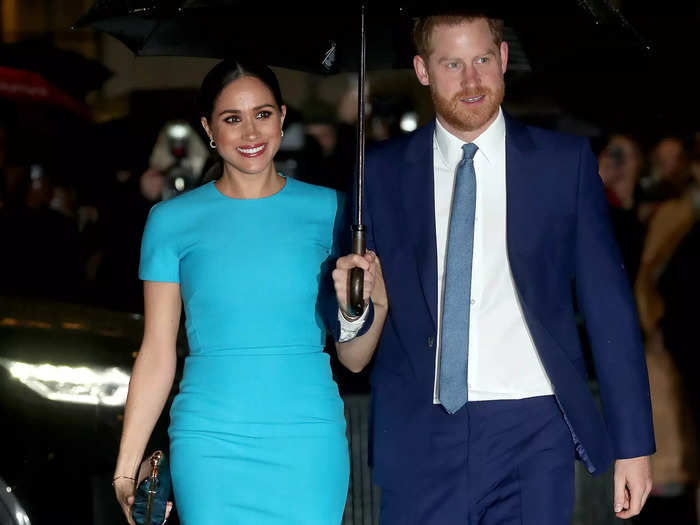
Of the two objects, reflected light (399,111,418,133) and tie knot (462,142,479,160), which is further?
reflected light (399,111,418,133)

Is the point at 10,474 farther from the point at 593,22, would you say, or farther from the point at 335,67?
the point at 593,22

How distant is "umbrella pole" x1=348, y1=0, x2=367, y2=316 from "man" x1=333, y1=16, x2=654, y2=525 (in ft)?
0.25

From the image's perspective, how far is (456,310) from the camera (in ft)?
12.3

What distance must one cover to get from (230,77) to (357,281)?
0.89 m

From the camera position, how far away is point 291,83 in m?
18.9

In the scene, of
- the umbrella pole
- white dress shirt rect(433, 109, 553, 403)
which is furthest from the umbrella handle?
white dress shirt rect(433, 109, 553, 403)

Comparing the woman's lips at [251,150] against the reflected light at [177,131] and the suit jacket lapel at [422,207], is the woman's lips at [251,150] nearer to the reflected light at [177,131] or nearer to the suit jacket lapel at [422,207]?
the suit jacket lapel at [422,207]

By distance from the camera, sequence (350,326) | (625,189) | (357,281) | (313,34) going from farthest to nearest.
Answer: (625,189)
(313,34)
(350,326)
(357,281)

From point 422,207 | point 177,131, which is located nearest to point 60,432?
point 422,207

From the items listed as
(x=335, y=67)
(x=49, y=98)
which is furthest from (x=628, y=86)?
(x=335, y=67)

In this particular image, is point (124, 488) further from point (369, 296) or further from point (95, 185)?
point (95, 185)

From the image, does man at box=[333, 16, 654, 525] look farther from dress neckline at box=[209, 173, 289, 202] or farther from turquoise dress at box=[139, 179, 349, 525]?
dress neckline at box=[209, 173, 289, 202]

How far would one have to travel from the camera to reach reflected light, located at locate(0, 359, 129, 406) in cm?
506

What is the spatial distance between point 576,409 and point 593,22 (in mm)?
1136
